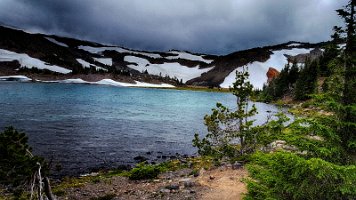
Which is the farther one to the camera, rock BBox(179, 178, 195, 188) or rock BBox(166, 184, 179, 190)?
rock BBox(179, 178, 195, 188)

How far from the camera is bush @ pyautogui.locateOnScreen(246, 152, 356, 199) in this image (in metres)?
9.78

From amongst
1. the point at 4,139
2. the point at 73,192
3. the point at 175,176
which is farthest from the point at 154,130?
the point at 4,139

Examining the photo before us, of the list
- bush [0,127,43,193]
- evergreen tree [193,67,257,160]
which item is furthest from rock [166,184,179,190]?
bush [0,127,43,193]

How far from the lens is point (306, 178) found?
35.2ft

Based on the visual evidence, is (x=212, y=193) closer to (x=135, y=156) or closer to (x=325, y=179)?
Answer: (x=325, y=179)

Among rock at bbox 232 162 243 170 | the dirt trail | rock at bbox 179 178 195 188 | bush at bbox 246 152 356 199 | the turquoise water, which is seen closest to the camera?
bush at bbox 246 152 356 199

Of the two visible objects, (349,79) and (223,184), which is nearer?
(349,79)

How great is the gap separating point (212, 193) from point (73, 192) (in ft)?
31.3

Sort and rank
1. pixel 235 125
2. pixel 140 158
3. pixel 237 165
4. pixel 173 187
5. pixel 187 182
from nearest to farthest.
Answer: pixel 173 187
pixel 187 182
pixel 237 165
pixel 235 125
pixel 140 158

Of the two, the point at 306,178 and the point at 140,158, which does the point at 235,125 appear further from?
the point at 306,178

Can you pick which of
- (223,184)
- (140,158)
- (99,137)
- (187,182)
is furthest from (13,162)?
(99,137)

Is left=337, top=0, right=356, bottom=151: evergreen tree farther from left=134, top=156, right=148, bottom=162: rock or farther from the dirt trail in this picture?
left=134, top=156, right=148, bottom=162: rock

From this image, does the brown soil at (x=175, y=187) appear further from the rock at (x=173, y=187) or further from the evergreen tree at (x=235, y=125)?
the evergreen tree at (x=235, y=125)

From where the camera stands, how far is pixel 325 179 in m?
10.6
